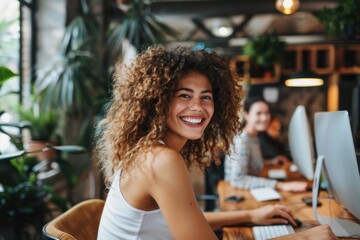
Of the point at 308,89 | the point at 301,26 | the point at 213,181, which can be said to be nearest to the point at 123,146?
the point at 213,181

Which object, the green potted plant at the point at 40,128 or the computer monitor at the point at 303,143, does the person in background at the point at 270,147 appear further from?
the green potted plant at the point at 40,128

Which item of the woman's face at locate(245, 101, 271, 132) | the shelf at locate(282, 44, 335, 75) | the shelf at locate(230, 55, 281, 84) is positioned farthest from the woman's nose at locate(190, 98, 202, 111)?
the shelf at locate(282, 44, 335, 75)

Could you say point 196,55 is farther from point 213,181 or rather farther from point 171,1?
point 171,1

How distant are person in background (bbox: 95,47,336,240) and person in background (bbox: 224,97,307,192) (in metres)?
0.69

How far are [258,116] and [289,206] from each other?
1119mm

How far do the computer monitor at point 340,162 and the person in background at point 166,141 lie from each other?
0.19m

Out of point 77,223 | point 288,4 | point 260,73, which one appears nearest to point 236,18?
point 260,73

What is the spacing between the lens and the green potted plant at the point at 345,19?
9.30 ft

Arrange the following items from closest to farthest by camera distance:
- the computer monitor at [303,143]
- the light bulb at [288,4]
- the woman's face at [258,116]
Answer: the computer monitor at [303,143] → the woman's face at [258,116] → the light bulb at [288,4]

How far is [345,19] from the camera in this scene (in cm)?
293

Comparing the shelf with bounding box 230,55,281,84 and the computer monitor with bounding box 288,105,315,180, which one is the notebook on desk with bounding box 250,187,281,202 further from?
the shelf with bounding box 230,55,281,84

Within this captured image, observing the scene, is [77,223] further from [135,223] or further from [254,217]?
[254,217]

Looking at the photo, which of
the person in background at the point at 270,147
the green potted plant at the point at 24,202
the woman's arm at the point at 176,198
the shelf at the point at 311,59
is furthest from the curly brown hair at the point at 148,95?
the shelf at the point at 311,59

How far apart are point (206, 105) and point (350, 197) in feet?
2.10
